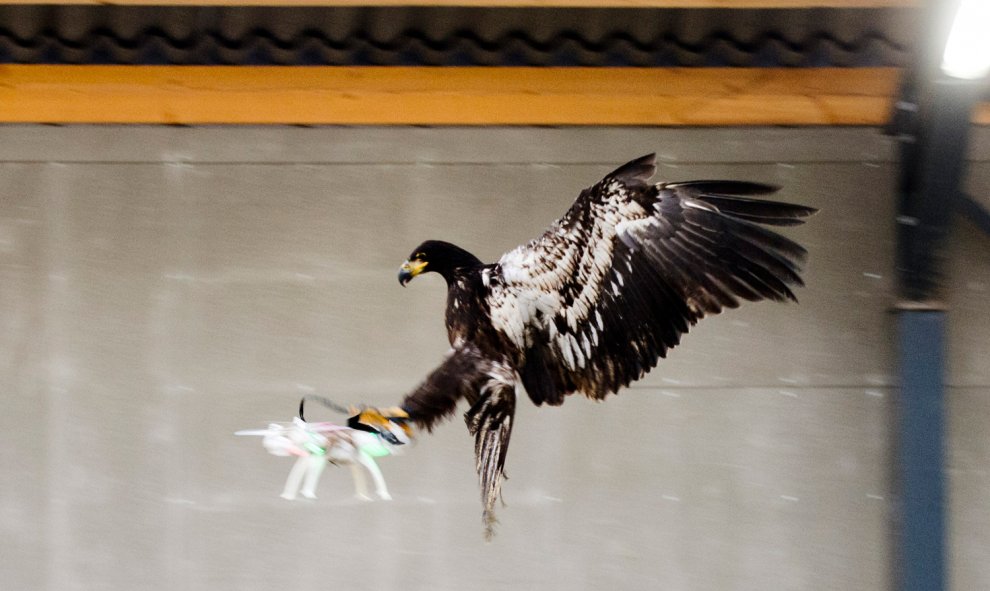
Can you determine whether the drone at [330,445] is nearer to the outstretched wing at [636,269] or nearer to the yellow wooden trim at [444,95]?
the outstretched wing at [636,269]

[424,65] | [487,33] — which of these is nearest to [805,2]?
[487,33]

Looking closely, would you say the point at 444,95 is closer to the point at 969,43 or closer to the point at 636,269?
the point at 636,269

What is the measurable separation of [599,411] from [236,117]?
1372 mm

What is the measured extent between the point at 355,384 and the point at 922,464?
1.65 m

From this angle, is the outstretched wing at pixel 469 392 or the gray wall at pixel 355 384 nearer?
the outstretched wing at pixel 469 392

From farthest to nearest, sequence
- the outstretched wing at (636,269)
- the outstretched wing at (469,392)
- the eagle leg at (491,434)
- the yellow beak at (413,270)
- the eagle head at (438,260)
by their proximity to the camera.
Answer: the yellow beak at (413,270) < the eagle head at (438,260) < the eagle leg at (491,434) < the outstretched wing at (469,392) < the outstretched wing at (636,269)

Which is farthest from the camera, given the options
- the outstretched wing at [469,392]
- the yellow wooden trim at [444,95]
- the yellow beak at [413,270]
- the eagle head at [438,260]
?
the yellow wooden trim at [444,95]

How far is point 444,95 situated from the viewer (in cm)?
326

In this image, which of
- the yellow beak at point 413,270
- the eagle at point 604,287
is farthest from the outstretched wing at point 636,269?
the yellow beak at point 413,270

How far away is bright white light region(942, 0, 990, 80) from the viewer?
268 centimetres

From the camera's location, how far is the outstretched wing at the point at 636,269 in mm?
2295

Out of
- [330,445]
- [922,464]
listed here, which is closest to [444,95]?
[330,445]

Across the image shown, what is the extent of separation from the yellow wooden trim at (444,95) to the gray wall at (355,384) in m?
0.06

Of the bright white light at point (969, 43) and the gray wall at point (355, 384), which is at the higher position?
the bright white light at point (969, 43)
